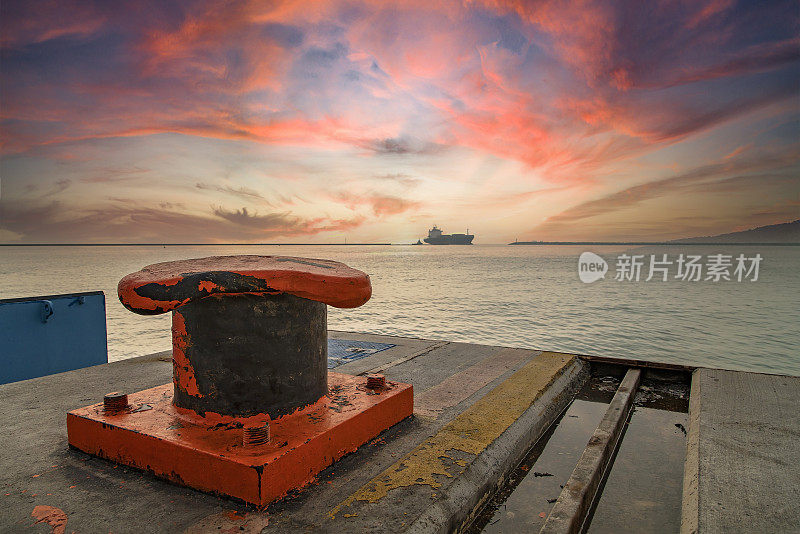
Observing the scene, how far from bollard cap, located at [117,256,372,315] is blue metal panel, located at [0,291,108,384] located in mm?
3391

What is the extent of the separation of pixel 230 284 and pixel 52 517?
1.16 m

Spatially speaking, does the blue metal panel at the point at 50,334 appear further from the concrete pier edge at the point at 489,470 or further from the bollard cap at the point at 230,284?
the concrete pier edge at the point at 489,470

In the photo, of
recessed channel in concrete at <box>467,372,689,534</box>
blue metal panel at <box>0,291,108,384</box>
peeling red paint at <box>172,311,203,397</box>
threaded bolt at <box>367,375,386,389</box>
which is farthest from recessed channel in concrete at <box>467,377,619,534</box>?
blue metal panel at <box>0,291,108,384</box>

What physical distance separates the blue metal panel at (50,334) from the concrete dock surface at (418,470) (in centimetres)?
117

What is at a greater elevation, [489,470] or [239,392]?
[239,392]

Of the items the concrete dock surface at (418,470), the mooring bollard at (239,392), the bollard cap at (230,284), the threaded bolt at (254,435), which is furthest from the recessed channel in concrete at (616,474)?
the bollard cap at (230,284)

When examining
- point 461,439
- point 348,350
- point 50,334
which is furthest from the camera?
point 348,350

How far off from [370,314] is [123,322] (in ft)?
31.1

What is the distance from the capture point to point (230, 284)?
6.90 ft

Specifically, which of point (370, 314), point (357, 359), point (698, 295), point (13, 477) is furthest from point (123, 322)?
point (698, 295)

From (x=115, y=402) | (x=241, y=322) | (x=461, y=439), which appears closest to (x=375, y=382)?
(x=461, y=439)

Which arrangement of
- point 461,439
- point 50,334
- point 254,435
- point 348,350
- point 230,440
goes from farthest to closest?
point 348,350 < point 50,334 < point 461,439 < point 230,440 < point 254,435

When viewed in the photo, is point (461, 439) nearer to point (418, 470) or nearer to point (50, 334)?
point (418, 470)

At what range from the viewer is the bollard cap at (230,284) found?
2.11 meters
